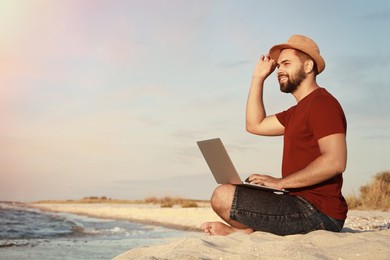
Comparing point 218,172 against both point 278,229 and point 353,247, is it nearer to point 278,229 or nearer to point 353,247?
point 278,229

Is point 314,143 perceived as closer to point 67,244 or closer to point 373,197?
point 67,244

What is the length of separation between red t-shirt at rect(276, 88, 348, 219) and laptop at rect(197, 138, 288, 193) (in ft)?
0.76

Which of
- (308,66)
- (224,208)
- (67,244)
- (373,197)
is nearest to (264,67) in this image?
(308,66)

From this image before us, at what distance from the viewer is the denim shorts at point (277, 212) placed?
13.8 ft

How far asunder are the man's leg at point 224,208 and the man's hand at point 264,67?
141cm

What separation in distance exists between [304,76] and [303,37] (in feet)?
1.09

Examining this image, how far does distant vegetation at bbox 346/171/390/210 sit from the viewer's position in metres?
15.3

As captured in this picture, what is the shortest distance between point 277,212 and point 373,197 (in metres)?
12.3

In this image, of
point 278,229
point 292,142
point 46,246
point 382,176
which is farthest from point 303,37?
point 382,176

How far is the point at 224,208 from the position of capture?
4.30m

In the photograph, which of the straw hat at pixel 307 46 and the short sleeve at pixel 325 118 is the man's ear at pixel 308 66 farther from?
the short sleeve at pixel 325 118

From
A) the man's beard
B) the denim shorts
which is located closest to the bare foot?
the denim shorts

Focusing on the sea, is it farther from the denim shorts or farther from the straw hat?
the straw hat

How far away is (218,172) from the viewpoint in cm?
445
